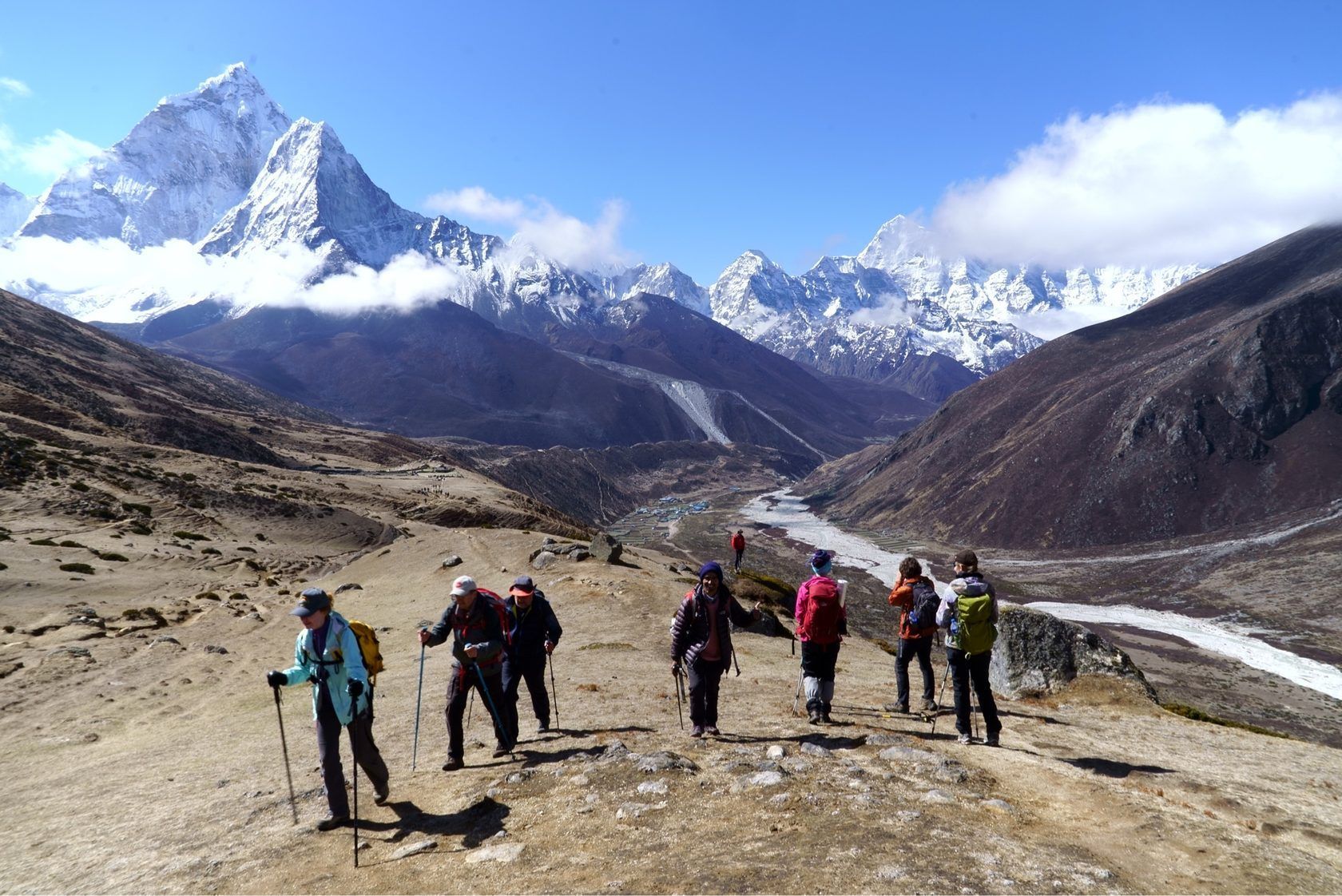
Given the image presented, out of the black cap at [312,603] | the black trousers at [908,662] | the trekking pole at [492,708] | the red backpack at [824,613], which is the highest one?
the black cap at [312,603]

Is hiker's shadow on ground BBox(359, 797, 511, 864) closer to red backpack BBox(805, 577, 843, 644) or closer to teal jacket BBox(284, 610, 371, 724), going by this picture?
teal jacket BBox(284, 610, 371, 724)

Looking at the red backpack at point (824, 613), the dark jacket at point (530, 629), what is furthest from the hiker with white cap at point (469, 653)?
the red backpack at point (824, 613)

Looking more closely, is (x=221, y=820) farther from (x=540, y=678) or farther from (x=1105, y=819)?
(x=1105, y=819)

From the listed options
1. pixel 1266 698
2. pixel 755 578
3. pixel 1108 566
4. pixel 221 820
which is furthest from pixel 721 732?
pixel 1108 566

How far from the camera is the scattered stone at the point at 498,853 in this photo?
7605mm

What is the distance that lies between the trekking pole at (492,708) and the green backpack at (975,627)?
764 centimetres

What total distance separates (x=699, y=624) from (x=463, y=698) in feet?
13.3

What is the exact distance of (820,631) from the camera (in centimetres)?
1202

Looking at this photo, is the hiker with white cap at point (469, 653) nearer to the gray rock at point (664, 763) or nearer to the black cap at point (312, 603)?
the black cap at point (312, 603)

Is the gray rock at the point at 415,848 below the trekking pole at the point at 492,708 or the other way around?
below

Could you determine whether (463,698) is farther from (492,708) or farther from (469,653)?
(469,653)

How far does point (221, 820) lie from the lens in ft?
32.0

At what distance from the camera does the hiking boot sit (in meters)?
8.96

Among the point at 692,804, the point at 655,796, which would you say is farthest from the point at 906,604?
the point at 655,796
